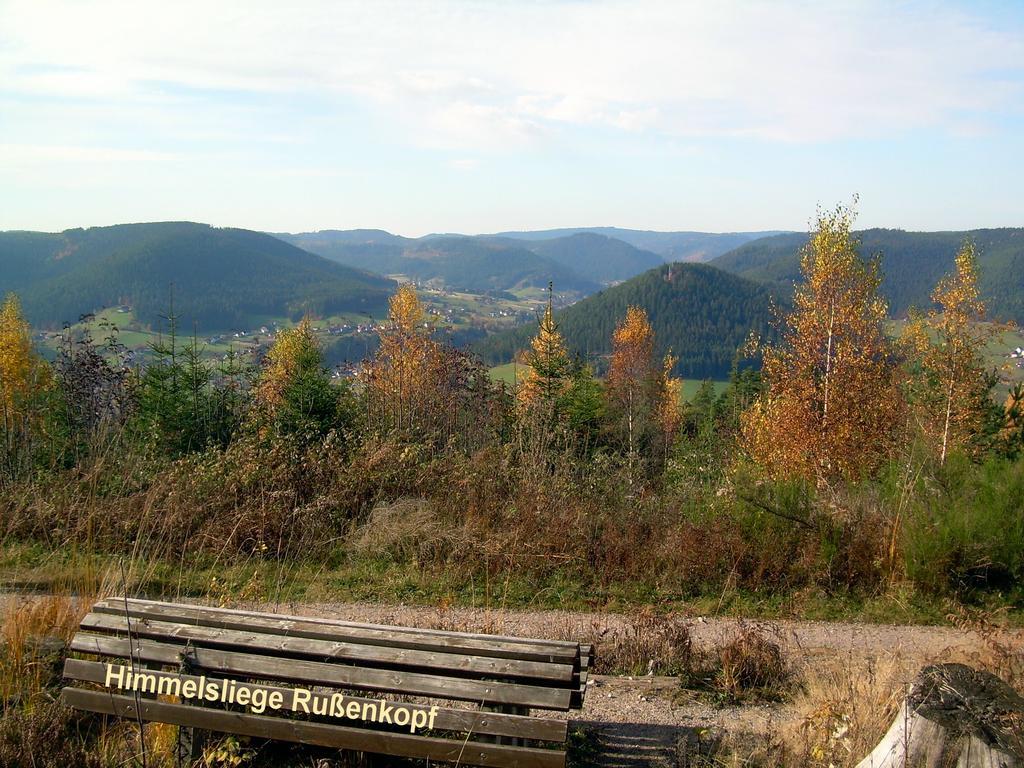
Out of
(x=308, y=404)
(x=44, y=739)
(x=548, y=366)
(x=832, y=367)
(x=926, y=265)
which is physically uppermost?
(x=926, y=265)

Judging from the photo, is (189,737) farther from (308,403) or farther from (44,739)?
(308,403)

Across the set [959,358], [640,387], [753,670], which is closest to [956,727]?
[753,670]

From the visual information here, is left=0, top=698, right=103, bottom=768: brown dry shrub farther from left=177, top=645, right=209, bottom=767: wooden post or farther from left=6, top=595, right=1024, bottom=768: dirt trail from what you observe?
left=6, top=595, right=1024, bottom=768: dirt trail

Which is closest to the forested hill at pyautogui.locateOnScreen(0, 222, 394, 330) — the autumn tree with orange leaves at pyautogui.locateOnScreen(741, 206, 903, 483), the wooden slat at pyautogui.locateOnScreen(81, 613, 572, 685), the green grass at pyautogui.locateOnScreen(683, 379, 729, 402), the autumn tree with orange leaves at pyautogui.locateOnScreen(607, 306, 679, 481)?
the green grass at pyautogui.locateOnScreen(683, 379, 729, 402)

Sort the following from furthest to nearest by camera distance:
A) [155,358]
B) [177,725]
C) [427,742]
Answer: [155,358] → [177,725] → [427,742]

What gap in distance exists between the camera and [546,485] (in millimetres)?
8375

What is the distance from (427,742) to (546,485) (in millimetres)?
5200

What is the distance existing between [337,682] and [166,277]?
147m

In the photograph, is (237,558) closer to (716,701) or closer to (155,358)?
(716,701)

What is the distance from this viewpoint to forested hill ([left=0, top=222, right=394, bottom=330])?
119 m

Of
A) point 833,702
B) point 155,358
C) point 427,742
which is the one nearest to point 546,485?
point 833,702

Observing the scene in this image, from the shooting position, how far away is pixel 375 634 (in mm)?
3828

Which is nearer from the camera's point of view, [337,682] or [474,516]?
[337,682]

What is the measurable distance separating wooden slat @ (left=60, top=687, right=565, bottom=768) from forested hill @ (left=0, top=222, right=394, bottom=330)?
103933 mm
